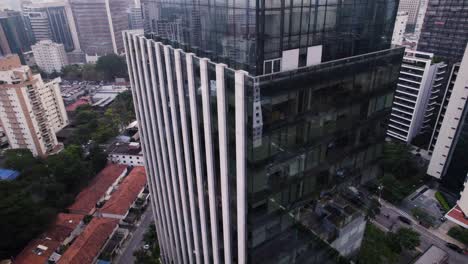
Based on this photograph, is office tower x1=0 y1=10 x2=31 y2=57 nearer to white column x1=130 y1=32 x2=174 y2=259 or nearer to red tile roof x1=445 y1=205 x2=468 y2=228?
white column x1=130 y1=32 x2=174 y2=259

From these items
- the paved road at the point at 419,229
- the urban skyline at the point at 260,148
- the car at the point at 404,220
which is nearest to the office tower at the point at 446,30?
the urban skyline at the point at 260,148

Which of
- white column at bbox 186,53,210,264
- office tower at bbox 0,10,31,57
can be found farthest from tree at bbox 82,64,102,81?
white column at bbox 186,53,210,264

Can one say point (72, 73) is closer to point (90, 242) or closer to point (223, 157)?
point (90, 242)

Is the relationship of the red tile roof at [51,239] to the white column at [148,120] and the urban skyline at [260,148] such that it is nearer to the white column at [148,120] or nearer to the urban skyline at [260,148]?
the urban skyline at [260,148]

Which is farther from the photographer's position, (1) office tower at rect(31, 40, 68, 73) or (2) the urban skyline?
(1) office tower at rect(31, 40, 68, 73)

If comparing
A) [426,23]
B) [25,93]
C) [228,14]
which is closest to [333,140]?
[228,14]

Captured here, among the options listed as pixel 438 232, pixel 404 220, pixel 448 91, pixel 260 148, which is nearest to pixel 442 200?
pixel 438 232

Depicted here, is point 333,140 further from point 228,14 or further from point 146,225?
point 146,225
